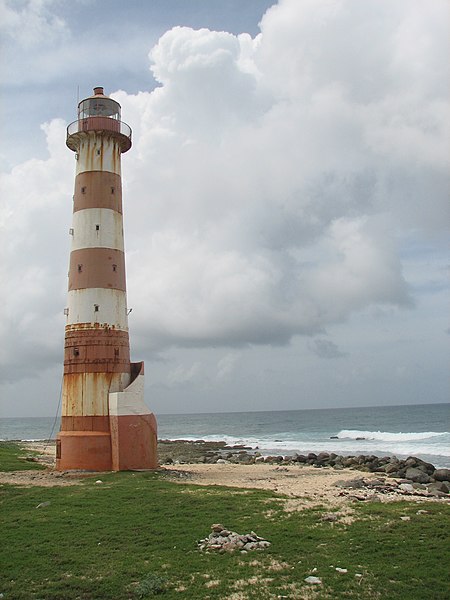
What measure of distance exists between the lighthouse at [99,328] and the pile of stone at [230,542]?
1018cm

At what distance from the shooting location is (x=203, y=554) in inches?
386

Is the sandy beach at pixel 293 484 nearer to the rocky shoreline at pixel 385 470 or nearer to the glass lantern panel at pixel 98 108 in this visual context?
the rocky shoreline at pixel 385 470

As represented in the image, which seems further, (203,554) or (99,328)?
(99,328)

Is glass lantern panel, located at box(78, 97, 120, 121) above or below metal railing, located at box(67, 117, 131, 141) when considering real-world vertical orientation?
above

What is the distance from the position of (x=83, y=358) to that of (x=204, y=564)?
13.2 m

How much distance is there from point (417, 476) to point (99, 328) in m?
15.3

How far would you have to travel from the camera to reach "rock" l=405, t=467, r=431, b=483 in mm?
23264

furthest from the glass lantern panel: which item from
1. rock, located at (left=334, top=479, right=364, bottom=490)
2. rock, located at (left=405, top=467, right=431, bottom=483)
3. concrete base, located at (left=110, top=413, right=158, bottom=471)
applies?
rock, located at (left=405, top=467, right=431, bottom=483)

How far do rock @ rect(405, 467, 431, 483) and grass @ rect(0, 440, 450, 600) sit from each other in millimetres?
9991

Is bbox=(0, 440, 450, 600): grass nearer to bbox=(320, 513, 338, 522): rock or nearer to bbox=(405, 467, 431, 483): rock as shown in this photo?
bbox=(320, 513, 338, 522): rock

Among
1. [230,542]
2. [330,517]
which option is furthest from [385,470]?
[230,542]

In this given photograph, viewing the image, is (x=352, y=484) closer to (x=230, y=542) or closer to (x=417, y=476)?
(x=417, y=476)

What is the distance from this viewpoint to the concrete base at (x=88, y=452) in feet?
66.5

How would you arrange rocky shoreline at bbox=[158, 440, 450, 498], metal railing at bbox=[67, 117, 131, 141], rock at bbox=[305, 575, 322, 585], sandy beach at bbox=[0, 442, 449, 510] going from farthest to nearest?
metal railing at bbox=[67, 117, 131, 141], rocky shoreline at bbox=[158, 440, 450, 498], sandy beach at bbox=[0, 442, 449, 510], rock at bbox=[305, 575, 322, 585]
